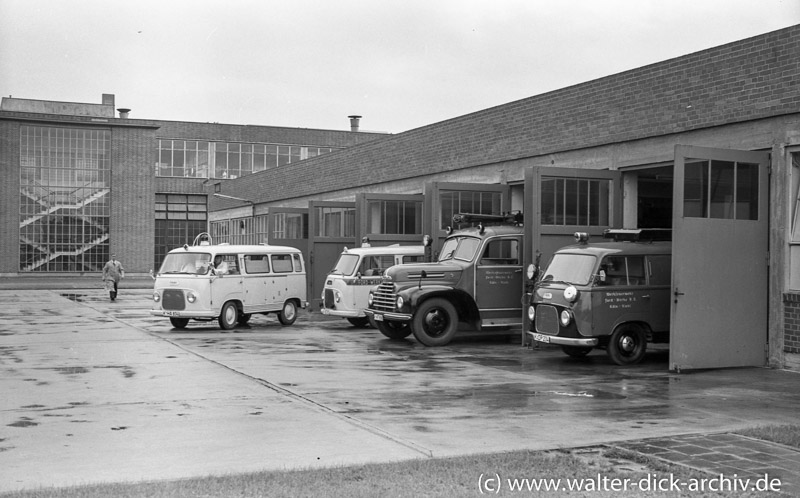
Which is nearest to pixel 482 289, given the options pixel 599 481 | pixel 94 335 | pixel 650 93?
pixel 650 93

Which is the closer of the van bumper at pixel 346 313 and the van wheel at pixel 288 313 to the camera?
the van bumper at pixel 346 313

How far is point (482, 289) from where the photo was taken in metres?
17.5

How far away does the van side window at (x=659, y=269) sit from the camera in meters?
14.9

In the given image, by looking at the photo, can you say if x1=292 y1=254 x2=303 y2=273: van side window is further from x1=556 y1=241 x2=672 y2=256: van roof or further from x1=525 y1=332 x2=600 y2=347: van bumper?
x1=525 y1=332 x2=600 y2=347: van bumper

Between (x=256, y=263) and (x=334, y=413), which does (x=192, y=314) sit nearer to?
(x=256, y=263)

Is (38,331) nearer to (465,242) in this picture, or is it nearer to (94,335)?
(94,335)

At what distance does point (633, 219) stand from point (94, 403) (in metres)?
11.6

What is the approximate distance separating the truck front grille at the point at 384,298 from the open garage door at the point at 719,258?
579 centimetres

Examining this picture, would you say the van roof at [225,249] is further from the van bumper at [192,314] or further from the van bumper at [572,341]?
the van bumper at [572,341]

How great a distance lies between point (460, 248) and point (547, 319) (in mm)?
3685

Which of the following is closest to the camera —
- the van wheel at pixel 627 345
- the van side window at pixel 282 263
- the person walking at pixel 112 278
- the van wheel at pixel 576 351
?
the van wheel at pixel 627 345

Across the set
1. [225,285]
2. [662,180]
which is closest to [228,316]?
[225,285]

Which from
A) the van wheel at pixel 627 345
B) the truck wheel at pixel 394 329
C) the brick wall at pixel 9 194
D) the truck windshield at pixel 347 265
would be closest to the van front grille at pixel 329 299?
the truck windshield at pixel 347 265

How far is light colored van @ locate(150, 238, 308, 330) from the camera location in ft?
68.9
